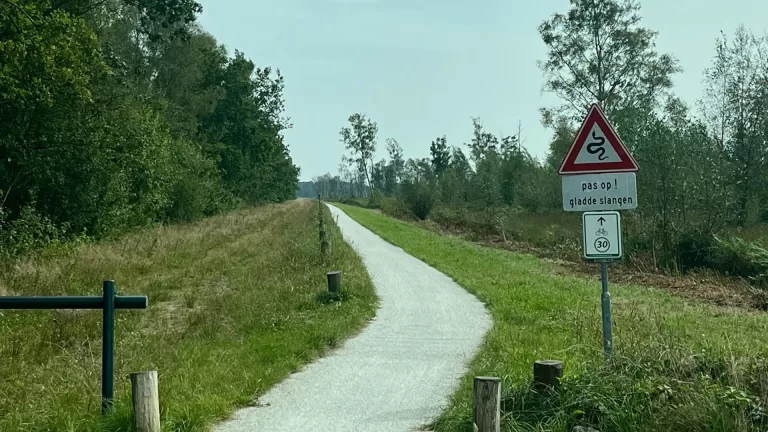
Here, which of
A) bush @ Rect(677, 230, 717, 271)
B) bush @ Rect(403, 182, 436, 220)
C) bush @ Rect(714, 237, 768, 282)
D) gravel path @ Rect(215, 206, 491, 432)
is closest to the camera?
gravel path @ Rect(215, 206, 491, 432)

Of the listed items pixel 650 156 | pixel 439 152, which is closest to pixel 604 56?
pixel 650 156

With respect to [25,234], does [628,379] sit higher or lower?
lower

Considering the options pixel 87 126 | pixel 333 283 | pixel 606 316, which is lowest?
pixel 333 283

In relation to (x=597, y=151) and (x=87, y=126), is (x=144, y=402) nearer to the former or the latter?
(x=597, y=151)

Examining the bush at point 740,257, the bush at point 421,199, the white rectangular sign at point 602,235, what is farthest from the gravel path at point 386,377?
the bush at point 421,199

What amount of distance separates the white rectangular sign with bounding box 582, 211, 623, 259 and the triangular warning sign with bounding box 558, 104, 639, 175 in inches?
16.2

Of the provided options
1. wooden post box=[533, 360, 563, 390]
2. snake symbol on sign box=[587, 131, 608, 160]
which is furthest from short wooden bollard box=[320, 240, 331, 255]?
wooden post box=[533, 360, 563, 390]

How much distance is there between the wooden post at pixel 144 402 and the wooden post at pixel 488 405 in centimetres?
243

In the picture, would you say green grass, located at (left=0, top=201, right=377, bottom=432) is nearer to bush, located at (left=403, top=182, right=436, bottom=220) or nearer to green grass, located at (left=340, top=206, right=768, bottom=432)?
green grass, located at (left=340, top=206, right=768, bottom=432)

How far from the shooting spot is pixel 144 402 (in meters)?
5.39

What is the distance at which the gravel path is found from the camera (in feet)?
20.7

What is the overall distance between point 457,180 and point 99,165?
32.4 metres

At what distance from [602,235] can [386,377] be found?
2.95 meters

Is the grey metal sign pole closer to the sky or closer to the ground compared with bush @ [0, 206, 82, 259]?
closer to the ground
